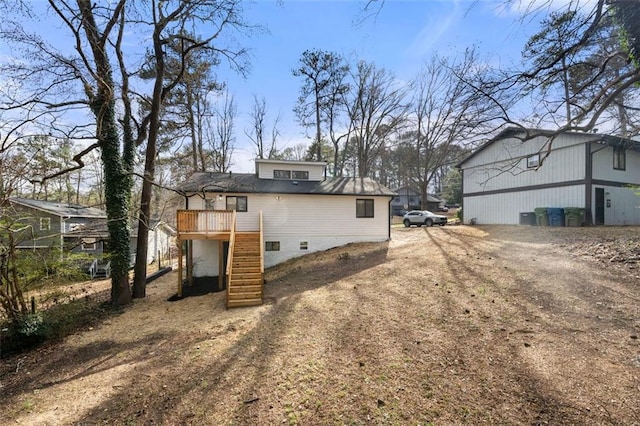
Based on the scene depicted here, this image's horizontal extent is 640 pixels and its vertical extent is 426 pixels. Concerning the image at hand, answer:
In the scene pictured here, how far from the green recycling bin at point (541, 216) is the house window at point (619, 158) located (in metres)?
4.42

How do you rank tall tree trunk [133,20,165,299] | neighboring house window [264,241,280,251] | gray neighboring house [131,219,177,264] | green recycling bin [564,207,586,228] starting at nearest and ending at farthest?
tall tree trunk [133,20,165,299] < green recycling bin [564,207,586,228] < neighboring house window [264,241,280,251] < gray neighboring house [131,219,177,264]

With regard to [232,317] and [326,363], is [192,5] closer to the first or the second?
[232,317]

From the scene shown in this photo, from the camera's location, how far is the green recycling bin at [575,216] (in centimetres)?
1460

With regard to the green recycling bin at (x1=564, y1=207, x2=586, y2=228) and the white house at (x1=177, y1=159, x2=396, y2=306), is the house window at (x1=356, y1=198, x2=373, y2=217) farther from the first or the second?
the green recycling bin at (x1=564, y1=207, x2=586, y2=228)

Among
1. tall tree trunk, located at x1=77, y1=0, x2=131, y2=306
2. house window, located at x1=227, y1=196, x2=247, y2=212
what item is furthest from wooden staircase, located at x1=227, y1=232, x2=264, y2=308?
tall tree trunk, located at x1=77, y1=0, x2=131, y2=306

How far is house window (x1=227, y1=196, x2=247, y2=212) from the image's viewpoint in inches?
562

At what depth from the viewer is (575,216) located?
14.7 m

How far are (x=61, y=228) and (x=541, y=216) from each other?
93.1ft

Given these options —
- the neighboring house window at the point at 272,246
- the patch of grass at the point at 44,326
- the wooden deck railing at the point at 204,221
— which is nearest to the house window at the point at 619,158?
the neighboring house window at the point at 272,246

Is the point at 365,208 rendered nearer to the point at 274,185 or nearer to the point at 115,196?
the point at 274,185

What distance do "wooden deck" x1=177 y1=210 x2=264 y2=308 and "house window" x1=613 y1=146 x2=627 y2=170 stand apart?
19156 mm

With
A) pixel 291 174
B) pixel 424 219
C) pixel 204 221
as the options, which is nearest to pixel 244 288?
pixel 204 221

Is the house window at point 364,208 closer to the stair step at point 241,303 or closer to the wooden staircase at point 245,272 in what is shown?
the wooden staircase at point 245,272

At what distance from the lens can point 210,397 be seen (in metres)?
4.12
